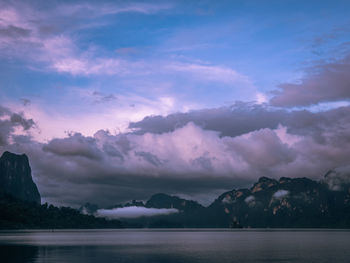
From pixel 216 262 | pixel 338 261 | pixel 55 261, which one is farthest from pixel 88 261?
pixel 338 261

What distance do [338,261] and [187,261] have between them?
147 feet

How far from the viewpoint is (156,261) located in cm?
12244

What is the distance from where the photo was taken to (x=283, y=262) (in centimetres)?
11969

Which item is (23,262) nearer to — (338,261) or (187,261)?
(187,261)

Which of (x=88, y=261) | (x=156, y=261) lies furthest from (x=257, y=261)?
(x=88, y=261)

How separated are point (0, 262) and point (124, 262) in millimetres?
34628

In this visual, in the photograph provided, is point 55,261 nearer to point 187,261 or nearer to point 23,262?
point 23,262

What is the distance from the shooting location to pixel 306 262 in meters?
118

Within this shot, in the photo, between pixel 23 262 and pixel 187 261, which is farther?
pixel 187 261

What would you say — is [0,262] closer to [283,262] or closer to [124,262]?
[124,262]

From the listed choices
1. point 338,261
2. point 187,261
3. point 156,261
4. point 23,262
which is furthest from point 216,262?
point 23,262

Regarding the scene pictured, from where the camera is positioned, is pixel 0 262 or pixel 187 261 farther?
pixel 187 261

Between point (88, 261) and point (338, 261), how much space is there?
74707 millimetres

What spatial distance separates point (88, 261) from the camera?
121625 millimetres
